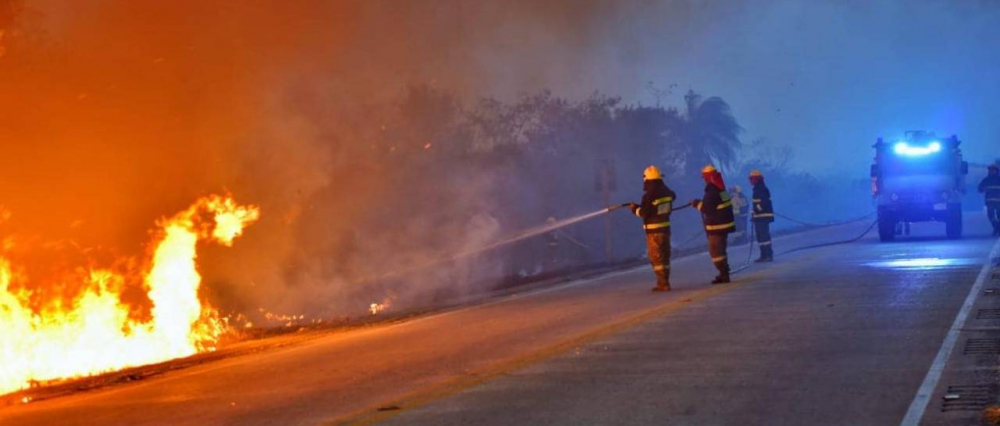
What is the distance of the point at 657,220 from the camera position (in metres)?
18.8

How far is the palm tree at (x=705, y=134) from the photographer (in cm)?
6406

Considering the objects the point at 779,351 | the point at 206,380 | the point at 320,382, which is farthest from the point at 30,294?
the point at 779,351

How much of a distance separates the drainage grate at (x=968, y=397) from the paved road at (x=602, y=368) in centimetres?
27

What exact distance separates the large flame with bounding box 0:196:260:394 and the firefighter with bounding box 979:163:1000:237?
19.8 m

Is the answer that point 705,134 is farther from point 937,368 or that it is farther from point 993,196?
point 937,368

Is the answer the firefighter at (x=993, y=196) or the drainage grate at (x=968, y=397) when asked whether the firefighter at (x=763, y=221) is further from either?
the drainage grate at (x=968, y=397)

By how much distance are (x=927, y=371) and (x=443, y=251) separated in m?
26.5

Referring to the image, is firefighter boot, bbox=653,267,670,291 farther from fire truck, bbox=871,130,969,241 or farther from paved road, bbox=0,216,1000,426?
fire truck, bbox=871,130,969,241

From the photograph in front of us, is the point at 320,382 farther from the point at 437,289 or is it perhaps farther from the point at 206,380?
the point at 437,289

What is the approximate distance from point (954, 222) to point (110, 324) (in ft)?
69.2

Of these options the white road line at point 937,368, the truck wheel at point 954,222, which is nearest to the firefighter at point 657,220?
the white road line at point 937,368

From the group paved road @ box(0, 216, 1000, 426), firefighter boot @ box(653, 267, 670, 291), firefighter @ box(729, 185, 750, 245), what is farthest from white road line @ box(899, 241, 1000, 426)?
firefighter @ box(729, 185, 750, 245)

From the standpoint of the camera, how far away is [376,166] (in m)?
34.2

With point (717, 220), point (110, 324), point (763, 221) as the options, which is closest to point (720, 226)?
point (717, 220)
